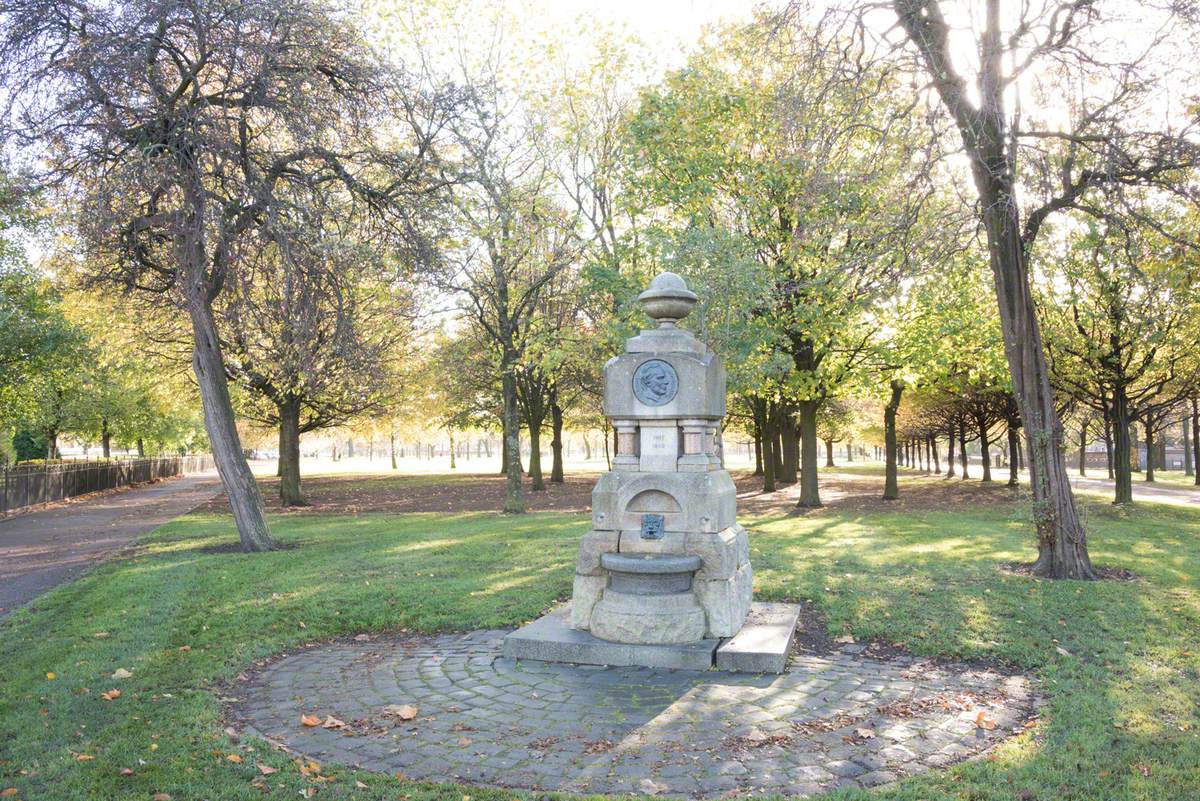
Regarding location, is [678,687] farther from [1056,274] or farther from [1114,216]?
[1056,274]

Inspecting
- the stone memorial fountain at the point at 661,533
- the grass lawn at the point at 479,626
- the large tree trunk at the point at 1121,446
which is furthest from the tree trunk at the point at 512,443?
the large tree trunk at the point at 1121,446

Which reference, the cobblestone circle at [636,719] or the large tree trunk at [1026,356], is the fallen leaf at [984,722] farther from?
the large tree trunk at [1026,356]

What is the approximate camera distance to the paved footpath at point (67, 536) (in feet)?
39.6

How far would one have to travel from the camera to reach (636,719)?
19.4 ft

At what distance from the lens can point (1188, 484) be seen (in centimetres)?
3650

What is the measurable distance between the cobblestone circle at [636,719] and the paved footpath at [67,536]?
19.9 feet

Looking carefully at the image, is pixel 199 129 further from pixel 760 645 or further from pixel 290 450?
pixel 290 450

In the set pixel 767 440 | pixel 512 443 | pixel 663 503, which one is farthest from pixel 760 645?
pixel 767 440

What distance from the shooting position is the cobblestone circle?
A: 16.3ft

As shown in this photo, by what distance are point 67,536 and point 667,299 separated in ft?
53.0

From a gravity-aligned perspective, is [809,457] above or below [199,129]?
below

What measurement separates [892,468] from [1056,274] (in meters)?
7.42

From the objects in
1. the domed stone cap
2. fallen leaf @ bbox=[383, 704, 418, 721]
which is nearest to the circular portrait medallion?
the domed stone cap

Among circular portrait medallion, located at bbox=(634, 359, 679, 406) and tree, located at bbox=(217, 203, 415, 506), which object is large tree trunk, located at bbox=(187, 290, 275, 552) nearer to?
tree, located at bbox=(217, 203, 415, 506)
